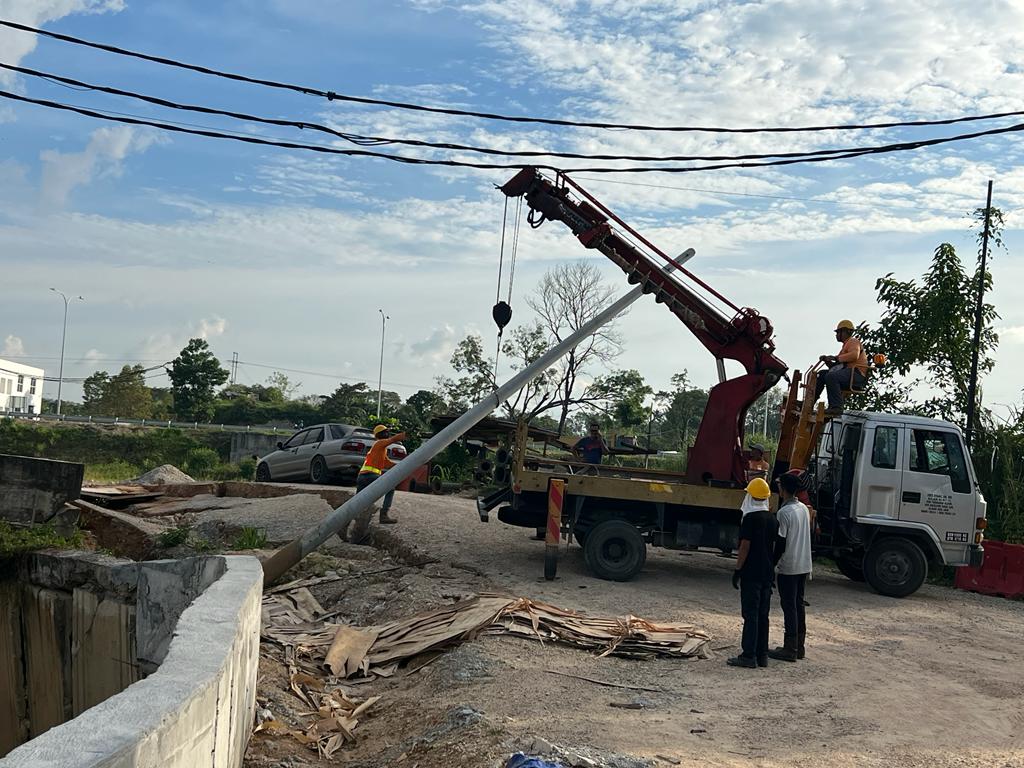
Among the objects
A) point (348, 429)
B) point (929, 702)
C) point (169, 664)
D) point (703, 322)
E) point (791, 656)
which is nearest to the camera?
point (169, 664)

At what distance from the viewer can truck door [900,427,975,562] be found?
1309 cm

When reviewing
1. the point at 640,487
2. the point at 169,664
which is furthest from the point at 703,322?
the point at 169,664

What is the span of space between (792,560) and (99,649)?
6467mm

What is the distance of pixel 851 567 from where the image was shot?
14.5 meters

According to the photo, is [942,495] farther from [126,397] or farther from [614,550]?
[126,397]

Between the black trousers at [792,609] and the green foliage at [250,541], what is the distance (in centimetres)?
772

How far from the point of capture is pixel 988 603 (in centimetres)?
1415

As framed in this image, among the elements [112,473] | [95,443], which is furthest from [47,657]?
[95,443]

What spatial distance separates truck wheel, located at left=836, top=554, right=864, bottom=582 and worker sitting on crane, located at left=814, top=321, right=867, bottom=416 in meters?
2.29

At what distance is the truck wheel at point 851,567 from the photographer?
13812 millimetres

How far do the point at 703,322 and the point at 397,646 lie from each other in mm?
6510

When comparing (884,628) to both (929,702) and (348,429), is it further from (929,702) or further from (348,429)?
(348,429)

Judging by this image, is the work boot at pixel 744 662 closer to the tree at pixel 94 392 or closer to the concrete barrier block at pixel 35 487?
the concrete barrier block at pixel 35 487

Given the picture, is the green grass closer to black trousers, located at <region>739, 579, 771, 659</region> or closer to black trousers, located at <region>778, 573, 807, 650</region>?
black trousers, located at <region>778, 573, 807, 650</region>
